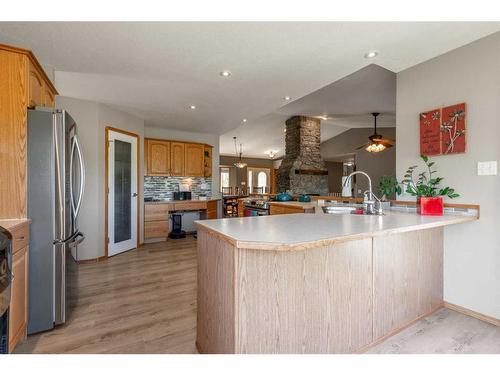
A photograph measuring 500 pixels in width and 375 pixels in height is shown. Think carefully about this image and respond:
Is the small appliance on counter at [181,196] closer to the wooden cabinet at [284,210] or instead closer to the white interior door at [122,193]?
the white interior door at [122,193]

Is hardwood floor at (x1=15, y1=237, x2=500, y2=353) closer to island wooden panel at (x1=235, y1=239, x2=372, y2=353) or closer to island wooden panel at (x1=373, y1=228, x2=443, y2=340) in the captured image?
island wooden panel at (x1=373, y1=228, x2=443, y2=340)

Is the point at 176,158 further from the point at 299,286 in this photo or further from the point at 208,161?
the point at 299,286

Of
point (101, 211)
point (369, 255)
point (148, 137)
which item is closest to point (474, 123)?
point (369, 255)

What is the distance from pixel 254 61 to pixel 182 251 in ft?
10.7

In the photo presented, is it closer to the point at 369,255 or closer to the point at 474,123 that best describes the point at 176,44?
the point at 369,255

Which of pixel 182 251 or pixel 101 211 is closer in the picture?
pixel 101 211

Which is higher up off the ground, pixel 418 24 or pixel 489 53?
pixel 418 24

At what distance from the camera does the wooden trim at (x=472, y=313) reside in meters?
2.04

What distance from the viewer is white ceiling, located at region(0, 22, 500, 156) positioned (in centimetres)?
196

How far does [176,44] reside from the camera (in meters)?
2.18

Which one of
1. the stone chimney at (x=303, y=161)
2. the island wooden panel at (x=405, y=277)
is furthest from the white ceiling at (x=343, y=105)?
the island wooden panel at (x=405, y=277)

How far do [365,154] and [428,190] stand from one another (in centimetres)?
716

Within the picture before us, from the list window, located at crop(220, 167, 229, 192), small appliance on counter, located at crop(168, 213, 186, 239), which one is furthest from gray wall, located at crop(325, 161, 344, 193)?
small appliance on counter, located at crop(168, 213, 186, 239)

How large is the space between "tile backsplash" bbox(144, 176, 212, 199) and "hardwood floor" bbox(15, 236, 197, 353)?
2.18 m
